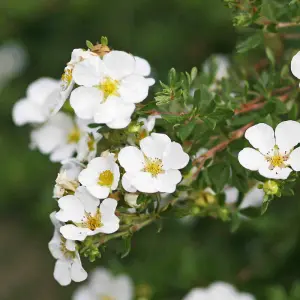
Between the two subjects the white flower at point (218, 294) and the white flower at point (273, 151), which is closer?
the white flower at point (273, 151)

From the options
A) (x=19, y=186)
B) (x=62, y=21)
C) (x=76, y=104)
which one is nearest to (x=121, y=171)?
(x=76, y=104)

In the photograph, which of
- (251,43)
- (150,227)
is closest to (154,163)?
(251,43)

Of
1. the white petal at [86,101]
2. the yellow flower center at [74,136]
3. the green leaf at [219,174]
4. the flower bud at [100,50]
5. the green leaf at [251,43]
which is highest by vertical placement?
the flower bud at [100,50]

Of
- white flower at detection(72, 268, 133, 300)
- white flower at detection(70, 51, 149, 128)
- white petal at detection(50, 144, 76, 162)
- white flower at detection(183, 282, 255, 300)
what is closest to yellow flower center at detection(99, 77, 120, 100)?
white flower at detection(70, 51, 149, 128)

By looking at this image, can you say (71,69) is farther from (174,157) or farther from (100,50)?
(174,157)

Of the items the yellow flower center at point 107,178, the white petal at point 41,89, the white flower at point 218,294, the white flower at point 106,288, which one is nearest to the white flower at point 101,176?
the yellow flower center at point 107,178

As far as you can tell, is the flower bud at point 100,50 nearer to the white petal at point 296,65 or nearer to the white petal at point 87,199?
the white petal at point 87,199

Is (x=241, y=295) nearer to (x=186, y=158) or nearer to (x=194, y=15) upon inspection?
(x=186, y=158)
